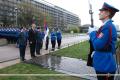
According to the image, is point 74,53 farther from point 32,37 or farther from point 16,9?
point 16,9

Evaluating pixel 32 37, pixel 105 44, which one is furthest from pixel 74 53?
pixel 105 44

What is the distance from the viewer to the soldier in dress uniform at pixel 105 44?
3.90 meters

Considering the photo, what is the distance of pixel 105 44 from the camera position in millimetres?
3895

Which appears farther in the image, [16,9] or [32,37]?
[16,9]

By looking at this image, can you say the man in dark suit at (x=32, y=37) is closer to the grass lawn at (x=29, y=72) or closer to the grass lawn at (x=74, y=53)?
the grass lawn at (x=74, y=53)

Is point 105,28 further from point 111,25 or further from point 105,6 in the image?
point 105,6

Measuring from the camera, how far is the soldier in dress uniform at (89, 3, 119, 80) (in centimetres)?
390

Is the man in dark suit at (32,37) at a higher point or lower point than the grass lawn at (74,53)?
higher

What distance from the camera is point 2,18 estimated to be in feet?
322

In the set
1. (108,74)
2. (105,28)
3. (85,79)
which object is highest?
(105,28)

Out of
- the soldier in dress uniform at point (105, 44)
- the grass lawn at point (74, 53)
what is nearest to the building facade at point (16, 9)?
the grass lawn at point (74, 53)

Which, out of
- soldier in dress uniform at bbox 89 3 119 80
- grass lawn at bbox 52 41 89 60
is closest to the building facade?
grass lawn at bbox 52 41 89 60

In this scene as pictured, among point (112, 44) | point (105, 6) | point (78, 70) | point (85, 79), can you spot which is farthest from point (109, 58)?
point (78, 70)

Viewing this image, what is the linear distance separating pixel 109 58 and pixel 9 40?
2357cm
